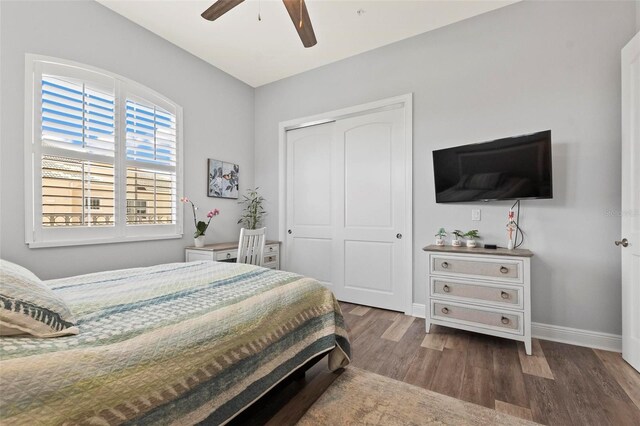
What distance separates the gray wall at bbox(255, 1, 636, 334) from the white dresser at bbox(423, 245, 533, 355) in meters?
0.43

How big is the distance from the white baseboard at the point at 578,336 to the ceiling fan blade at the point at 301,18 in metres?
3.14

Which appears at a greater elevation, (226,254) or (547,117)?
(547,117)

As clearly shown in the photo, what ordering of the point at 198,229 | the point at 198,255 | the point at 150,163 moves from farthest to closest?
the point at 198,229 → the point at 198,255 → the point at 150,163

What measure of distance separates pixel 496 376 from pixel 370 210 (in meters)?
2.00

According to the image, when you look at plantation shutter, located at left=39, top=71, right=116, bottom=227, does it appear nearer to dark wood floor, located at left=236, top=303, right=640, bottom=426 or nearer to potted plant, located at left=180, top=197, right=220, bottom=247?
potted plant, located at left=180, top=197, right=220, bottom=247

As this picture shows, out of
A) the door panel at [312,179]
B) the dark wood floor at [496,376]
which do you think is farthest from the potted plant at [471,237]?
the door panel at [312,179]

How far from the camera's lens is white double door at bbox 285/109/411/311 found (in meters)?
3.31

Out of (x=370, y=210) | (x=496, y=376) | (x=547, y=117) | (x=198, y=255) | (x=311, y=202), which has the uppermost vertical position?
(x=547, y=117)

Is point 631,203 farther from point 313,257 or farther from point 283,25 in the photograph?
point 283,25

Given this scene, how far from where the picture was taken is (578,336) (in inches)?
95.0

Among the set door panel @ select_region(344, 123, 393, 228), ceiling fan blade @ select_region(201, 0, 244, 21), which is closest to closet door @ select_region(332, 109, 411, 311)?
door panel @ select_region(344, 123, 393, 228)

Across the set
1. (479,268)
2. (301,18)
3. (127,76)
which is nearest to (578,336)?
(479,268)

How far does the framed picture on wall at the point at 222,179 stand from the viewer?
148 inches

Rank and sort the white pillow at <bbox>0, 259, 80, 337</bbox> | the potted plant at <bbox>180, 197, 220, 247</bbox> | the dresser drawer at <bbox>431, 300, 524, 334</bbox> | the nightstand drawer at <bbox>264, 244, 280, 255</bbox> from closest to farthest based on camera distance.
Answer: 1. the white pillow at <bbox>0, 259, 80, 337</bbox>
2. the dresser drawer at <bbox>431, 300, 524, 334</bbox>
3. the potted plant at <bbox>180, 197, 220, 247</bbox>
4. the nightstand drawer at <bbox>264, 244, 280, 255</bbox>
